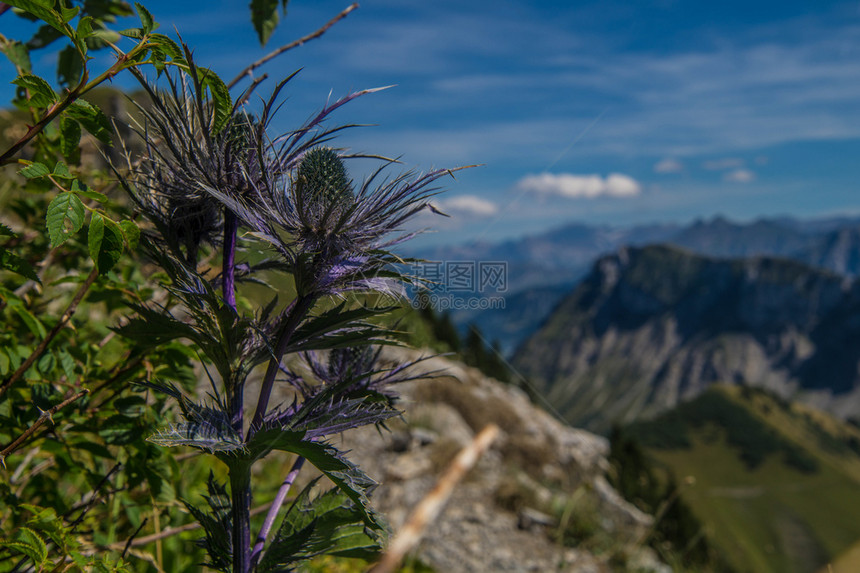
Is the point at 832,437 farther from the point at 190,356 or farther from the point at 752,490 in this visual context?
the point at 190,356

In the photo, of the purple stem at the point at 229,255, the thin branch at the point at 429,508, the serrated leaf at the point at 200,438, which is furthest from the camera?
the purple stem at the point at 229,255

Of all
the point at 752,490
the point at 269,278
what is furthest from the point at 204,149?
the point at 752,490

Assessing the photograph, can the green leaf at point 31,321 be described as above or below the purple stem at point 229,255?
below

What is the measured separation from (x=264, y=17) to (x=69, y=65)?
864 millimetres

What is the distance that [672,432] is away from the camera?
7736 inches

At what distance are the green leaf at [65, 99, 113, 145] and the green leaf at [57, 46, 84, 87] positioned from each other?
A: 0.96 metres

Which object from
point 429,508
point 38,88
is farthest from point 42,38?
point 429,508

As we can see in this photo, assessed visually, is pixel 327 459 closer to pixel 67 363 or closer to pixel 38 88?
pixel 38 88

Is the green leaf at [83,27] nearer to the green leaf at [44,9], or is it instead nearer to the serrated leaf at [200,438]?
the green leaf at [44,9]

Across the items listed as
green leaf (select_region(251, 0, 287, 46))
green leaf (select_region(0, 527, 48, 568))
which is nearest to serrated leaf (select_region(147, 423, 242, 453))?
green leaf (select_region(0, 527, 48, 568))

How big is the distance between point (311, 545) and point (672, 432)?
218334 mm

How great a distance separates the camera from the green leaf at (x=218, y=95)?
1187 mm

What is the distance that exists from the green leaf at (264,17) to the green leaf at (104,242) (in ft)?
3.64

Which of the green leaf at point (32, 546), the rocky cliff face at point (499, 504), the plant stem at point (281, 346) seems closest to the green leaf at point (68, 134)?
the plant stem at point (281, 346)
